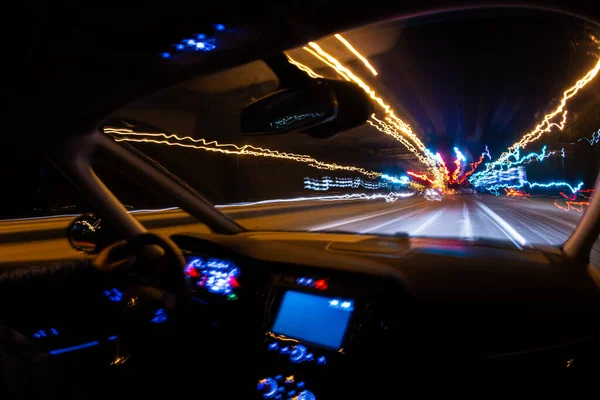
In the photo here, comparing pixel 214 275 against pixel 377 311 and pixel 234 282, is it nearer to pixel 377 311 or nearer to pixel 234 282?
pixel 234 282

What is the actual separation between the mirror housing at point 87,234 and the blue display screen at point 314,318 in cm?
186

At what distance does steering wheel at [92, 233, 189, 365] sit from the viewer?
2707 mm

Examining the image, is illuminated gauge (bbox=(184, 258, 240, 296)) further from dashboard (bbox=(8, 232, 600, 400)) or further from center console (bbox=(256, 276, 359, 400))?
center console (bbox=(256, 276, 359, 400))

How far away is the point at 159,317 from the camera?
280 centimetres

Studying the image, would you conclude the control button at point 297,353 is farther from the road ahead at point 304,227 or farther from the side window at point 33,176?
the side window at point 33,176

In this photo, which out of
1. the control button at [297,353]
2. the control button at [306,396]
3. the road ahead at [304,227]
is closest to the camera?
the control button at [306,396]

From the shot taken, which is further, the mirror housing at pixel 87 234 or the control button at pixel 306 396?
the mirror housing at pixel 87 234

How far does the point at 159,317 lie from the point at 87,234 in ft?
3.76

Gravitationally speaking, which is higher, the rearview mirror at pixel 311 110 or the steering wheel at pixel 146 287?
the rearview mirror at pixel 311 110

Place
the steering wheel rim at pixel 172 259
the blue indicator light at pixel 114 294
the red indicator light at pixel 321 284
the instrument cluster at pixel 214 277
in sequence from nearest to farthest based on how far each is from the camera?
the red indicator light at pixel 321 284
the steering wheel rim at pixel 172 259
the instrument cluster at pixel 214 277
the blue indicator light at pixel 114 294

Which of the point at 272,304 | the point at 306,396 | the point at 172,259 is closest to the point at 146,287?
the point at 172,259

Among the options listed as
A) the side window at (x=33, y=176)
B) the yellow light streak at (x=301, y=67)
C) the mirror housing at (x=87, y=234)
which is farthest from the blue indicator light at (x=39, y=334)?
the yellow light streak at (x=301, y=67)

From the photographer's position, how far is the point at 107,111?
9.43ft

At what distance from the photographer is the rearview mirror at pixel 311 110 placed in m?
2.14
